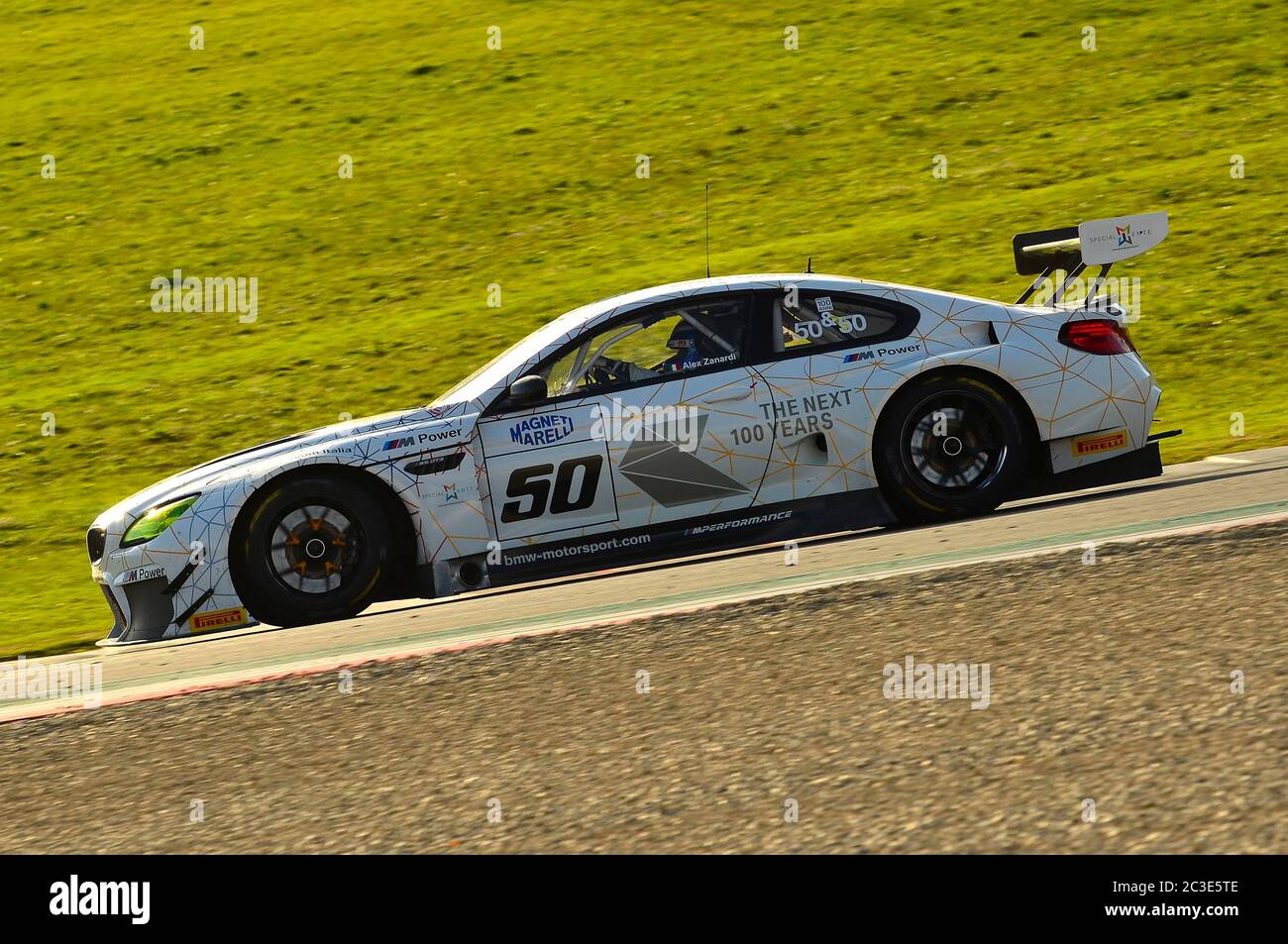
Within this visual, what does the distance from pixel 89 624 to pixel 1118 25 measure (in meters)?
18.4

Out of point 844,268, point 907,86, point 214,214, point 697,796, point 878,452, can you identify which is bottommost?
point 697,796

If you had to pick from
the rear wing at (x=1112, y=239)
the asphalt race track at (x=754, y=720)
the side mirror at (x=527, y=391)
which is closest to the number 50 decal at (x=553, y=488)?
the side mirror at (x=527, y=391)

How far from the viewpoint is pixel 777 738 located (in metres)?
4.60

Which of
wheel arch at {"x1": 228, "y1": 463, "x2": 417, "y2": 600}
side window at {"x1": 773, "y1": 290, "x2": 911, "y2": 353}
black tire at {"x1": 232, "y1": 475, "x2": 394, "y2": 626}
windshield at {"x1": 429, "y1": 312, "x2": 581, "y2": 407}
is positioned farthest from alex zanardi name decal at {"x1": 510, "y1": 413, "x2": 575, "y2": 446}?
side window at {"x1": 773, "y1": 290, "x2": 911, "y2": 353}

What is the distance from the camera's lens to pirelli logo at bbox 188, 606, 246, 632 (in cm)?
722

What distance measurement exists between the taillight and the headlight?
449cm

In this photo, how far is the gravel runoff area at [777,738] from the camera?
3.87 meters

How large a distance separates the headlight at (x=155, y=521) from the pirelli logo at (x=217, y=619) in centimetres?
46

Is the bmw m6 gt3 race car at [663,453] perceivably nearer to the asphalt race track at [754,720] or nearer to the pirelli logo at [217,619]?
the pirelli logo at [217,619]

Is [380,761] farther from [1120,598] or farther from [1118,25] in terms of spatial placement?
[1118,25]

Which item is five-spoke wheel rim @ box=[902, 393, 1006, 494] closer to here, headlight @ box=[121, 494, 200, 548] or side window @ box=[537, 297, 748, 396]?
side window @ box=[537, 297, 748, 396]

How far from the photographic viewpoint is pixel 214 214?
19734 millimetres

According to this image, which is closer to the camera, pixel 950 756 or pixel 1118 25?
pixel 950 756

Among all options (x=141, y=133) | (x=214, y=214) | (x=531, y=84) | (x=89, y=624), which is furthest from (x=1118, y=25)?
(x=89, y=624)
